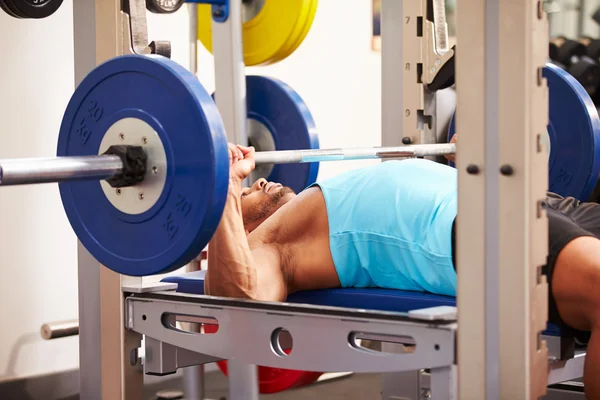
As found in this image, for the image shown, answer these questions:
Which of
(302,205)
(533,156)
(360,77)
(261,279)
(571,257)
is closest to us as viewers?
(533,156)

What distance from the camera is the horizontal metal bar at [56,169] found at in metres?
1.33

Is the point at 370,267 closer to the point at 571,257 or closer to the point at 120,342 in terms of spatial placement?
the point at 571,257

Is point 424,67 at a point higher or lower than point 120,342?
higher

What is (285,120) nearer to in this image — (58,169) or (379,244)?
(379,244)

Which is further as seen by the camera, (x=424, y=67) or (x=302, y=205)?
(x=424, y=67)

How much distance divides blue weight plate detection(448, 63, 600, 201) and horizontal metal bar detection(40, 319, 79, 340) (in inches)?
66.4

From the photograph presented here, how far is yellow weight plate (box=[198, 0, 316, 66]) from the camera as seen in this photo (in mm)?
2857

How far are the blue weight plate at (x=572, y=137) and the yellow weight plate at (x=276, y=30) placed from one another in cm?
81

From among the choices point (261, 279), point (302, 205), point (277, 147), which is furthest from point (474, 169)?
point (277, 147)

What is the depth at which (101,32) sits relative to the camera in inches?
74.1

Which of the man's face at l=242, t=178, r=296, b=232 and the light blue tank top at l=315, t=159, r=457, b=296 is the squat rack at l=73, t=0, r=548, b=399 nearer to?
the light blue tank top at l=315, t=159, r=457, b=296

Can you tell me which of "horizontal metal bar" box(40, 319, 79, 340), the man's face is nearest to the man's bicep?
the man's face

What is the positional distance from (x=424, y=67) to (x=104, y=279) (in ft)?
4.00

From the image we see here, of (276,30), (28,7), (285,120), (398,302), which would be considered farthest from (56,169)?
(276,30)
